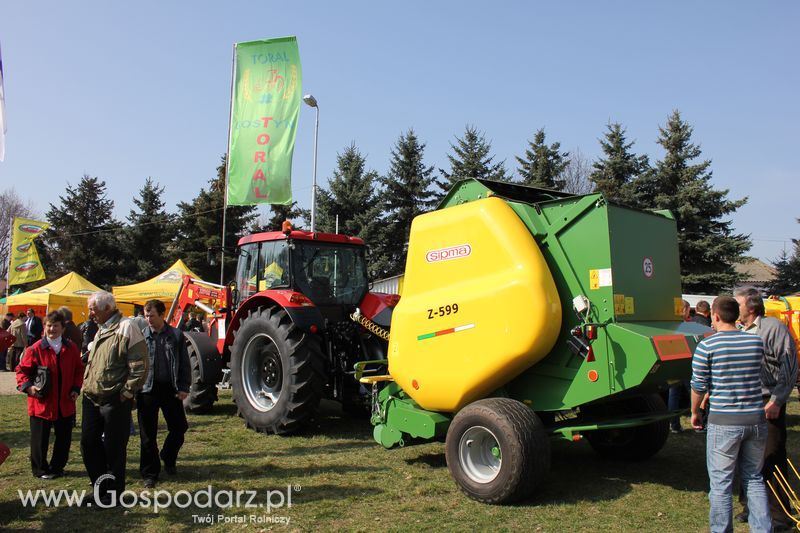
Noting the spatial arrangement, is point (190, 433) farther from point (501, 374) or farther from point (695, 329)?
point (695, 329)

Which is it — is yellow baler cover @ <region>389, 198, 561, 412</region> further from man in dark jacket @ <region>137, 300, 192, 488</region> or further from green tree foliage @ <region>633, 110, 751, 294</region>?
green tree foliage @ <region>633, 110, 751, 294</region>

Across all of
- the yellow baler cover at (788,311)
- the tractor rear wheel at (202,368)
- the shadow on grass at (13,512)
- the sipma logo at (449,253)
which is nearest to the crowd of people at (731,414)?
the sipma logo at (449,253)

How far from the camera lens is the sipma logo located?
5.27 m

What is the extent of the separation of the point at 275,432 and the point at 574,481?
360 cm

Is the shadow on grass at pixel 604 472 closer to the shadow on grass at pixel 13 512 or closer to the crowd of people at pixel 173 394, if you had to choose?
the crowd of people at pixel 173 394

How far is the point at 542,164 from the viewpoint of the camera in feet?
87.3

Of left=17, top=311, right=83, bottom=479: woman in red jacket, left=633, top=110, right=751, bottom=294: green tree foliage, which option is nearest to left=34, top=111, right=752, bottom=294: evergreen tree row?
left=633, top=110, right=751, bottom=294: green tree foliage

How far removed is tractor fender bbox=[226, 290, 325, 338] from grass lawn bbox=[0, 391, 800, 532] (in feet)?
4.58

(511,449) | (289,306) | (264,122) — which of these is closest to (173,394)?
(289,306)

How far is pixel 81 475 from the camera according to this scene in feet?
18.3

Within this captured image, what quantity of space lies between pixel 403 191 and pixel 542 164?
6.42 m

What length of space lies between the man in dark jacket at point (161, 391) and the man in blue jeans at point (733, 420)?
4281mm

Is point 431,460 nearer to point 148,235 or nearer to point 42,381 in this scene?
point 42,381

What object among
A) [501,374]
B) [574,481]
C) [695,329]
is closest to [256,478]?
[501,374]
